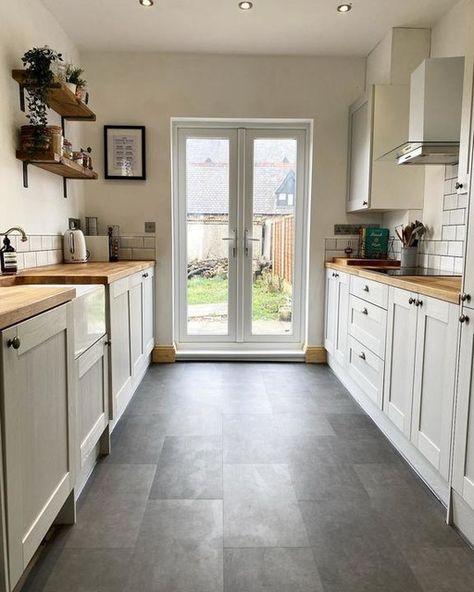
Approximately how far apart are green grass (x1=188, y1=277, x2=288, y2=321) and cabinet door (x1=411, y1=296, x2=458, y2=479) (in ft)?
6.91

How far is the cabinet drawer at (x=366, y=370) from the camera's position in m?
2.47

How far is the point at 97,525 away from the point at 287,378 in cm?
201

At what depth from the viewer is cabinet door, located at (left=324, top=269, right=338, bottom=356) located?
351cm

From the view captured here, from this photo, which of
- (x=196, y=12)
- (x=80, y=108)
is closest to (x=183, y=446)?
(x=80, y=108)

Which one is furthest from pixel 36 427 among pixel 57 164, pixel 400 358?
pixel 57 164

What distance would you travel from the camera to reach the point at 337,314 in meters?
3.42

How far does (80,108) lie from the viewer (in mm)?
2898

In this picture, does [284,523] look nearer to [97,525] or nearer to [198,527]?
[198,527]

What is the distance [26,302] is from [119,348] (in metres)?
1.22

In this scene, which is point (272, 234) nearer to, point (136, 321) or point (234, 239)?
point (234, 239)

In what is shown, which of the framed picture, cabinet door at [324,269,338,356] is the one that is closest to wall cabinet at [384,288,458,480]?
cabinet door at [324,269,338,356]

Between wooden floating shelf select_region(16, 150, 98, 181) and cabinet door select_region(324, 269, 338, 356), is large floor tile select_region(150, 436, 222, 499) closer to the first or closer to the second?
cabinet door select_region(324, 269, 338, 356)

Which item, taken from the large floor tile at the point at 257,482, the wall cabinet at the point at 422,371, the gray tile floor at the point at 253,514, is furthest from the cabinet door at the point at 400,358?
the large floor tile at the point at 257,482

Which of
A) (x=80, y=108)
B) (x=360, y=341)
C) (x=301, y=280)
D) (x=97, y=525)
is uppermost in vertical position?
(x=80, y=108)
